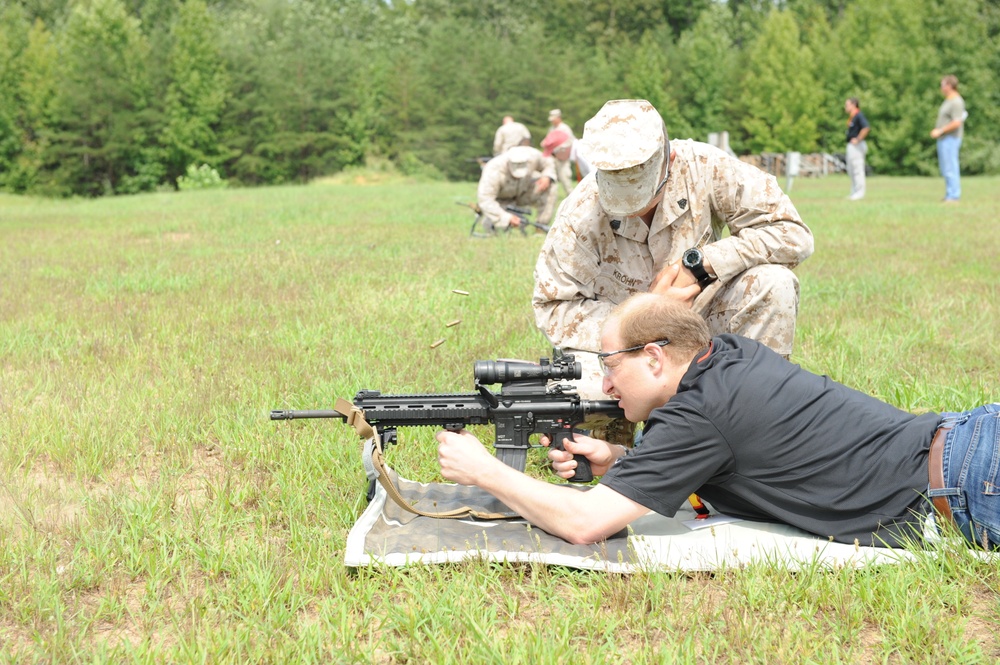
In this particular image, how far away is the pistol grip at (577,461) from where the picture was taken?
3908 mm

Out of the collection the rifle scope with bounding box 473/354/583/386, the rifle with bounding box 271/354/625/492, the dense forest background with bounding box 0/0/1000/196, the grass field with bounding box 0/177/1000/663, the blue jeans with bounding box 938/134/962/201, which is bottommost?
the dense forest background with bounding box 0/0/1000/196

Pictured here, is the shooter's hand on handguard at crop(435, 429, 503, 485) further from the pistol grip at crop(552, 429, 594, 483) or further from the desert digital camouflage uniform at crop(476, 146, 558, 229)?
the desert digital camouflage uniform at crop(476, 146, 558, 229)

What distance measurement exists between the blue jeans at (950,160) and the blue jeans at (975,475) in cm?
1766

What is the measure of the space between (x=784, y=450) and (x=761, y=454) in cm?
8

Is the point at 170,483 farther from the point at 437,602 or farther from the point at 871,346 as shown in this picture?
the point at 871,346

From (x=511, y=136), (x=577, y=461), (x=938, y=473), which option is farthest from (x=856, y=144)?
(x=938, y=473)

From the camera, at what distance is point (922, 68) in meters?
50.6

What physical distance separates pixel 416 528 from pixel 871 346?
13.7 feet

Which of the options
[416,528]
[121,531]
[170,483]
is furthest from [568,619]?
[170,483]

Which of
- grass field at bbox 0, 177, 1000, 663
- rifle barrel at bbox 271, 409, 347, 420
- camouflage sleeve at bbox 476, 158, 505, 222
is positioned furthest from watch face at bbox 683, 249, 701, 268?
camouflage sleeve at bbox 476, 158, 505, 222

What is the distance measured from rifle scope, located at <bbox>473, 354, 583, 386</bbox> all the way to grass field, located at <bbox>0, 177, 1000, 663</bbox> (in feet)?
2.50

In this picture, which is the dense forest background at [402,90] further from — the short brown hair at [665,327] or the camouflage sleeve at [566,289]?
the short brown hair at [665,327]

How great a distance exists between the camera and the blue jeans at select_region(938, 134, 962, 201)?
19.2 meters

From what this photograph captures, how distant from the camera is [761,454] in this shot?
3.35 meters
